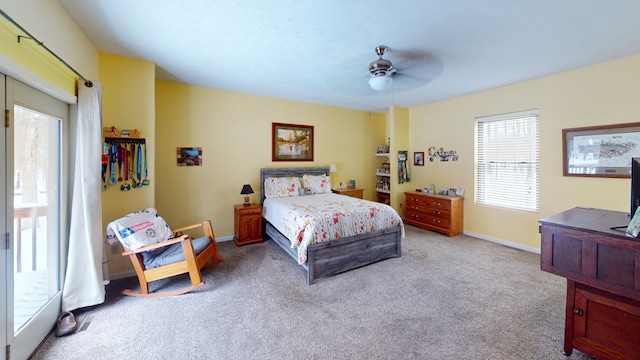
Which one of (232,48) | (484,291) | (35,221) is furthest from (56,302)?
(484,291)

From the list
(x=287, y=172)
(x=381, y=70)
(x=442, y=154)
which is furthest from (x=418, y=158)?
(x=381, y=70)

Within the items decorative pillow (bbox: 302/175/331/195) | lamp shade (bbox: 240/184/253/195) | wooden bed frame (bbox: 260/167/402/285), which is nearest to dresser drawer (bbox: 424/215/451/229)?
wooden bed frame (bbox: 260/167/402/285)

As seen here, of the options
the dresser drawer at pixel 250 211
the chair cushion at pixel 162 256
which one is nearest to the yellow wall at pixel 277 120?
the dresser drawer at pixel 250 211

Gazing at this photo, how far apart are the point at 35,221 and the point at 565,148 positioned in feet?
19.9

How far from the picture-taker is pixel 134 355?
1855 millimetres

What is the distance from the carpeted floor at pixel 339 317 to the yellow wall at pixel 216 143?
1.43 metres

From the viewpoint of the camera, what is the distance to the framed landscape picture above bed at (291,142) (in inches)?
197

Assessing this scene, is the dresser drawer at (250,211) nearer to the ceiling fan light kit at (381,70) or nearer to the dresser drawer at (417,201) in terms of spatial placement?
the ceiling fan light kit at (381,70)

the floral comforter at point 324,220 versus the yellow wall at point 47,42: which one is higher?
the yellow wall at point 47,42

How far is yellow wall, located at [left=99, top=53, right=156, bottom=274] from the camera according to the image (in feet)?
9.84

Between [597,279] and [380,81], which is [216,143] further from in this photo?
[597,279]

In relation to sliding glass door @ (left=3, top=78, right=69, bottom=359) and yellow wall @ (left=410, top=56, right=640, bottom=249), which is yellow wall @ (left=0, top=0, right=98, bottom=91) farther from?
yellow wall @ (left=410, top=56, right=640, bottom=249)

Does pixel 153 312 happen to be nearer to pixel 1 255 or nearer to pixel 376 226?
pixel 1 255

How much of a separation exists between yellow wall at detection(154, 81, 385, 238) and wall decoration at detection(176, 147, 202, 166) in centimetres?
7
